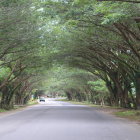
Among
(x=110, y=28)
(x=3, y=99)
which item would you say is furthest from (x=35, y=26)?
(x=3, y=99)

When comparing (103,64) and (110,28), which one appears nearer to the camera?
(110,28)

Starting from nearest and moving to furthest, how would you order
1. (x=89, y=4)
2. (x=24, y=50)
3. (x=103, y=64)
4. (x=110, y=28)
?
(x=89, y=4) → (x=110, y=28) → (x=24, y=50) → (x=103, y=64)

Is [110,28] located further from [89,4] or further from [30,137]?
[30,137]

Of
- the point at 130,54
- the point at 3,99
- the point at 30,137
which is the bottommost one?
the point at 30,137

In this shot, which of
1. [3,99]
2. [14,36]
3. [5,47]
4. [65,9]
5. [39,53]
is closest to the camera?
[65,9]

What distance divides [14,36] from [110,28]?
21.7 ft

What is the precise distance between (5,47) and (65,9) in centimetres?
785

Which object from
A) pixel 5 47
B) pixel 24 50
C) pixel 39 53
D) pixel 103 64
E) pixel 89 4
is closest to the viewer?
pixel 89 4

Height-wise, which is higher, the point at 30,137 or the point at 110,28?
the point at 110,28

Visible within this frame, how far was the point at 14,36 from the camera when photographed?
1959cm

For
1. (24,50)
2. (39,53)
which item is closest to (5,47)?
(24,50)

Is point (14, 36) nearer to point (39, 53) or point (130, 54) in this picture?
point (39, 53)

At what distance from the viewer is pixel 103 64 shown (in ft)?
100

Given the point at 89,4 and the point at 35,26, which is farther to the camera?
the point at 35,26
